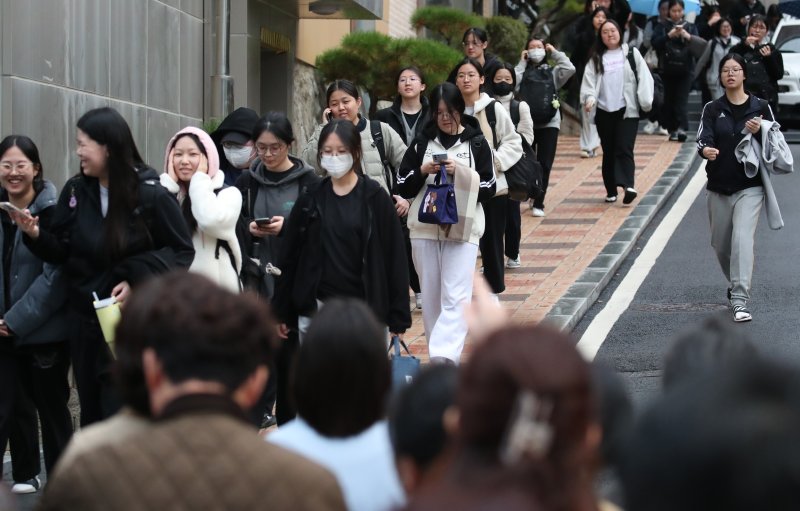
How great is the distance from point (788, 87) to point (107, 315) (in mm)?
20345

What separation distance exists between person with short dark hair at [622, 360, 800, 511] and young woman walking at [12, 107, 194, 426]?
4.66 meters

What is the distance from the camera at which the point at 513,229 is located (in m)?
13.3

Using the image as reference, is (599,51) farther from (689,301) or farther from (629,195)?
(689,301)

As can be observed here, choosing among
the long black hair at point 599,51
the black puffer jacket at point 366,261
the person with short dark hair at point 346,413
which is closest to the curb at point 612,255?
the black puffer jacket at point 366,261

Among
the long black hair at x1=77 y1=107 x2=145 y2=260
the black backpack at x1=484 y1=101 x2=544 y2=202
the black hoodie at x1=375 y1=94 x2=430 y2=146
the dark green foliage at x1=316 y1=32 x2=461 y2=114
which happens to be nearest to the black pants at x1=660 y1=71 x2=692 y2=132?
the dark green foliage at x1=316 y1=32 x2=461 y2=114

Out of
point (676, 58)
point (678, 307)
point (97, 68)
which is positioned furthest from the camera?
point (676, 58)

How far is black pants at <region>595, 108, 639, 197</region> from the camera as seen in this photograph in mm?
16547

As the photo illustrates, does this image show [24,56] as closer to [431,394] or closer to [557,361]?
[431,394]

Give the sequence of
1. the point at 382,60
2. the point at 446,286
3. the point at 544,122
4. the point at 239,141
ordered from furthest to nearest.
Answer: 1. the point at 382,60
2. the point at 544,122
3. the point at 446,286
4. the point at 239,141

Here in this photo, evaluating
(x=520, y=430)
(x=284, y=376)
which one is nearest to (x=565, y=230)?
(x=284, y=376)

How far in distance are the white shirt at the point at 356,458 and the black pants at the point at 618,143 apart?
13.2m

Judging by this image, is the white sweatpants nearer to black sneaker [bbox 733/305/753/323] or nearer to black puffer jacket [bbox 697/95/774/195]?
black sneaker [bbox 733/305/753/323]

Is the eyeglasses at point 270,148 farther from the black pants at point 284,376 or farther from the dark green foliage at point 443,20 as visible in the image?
the dark green foliage at point 443,20

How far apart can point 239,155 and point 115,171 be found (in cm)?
247
